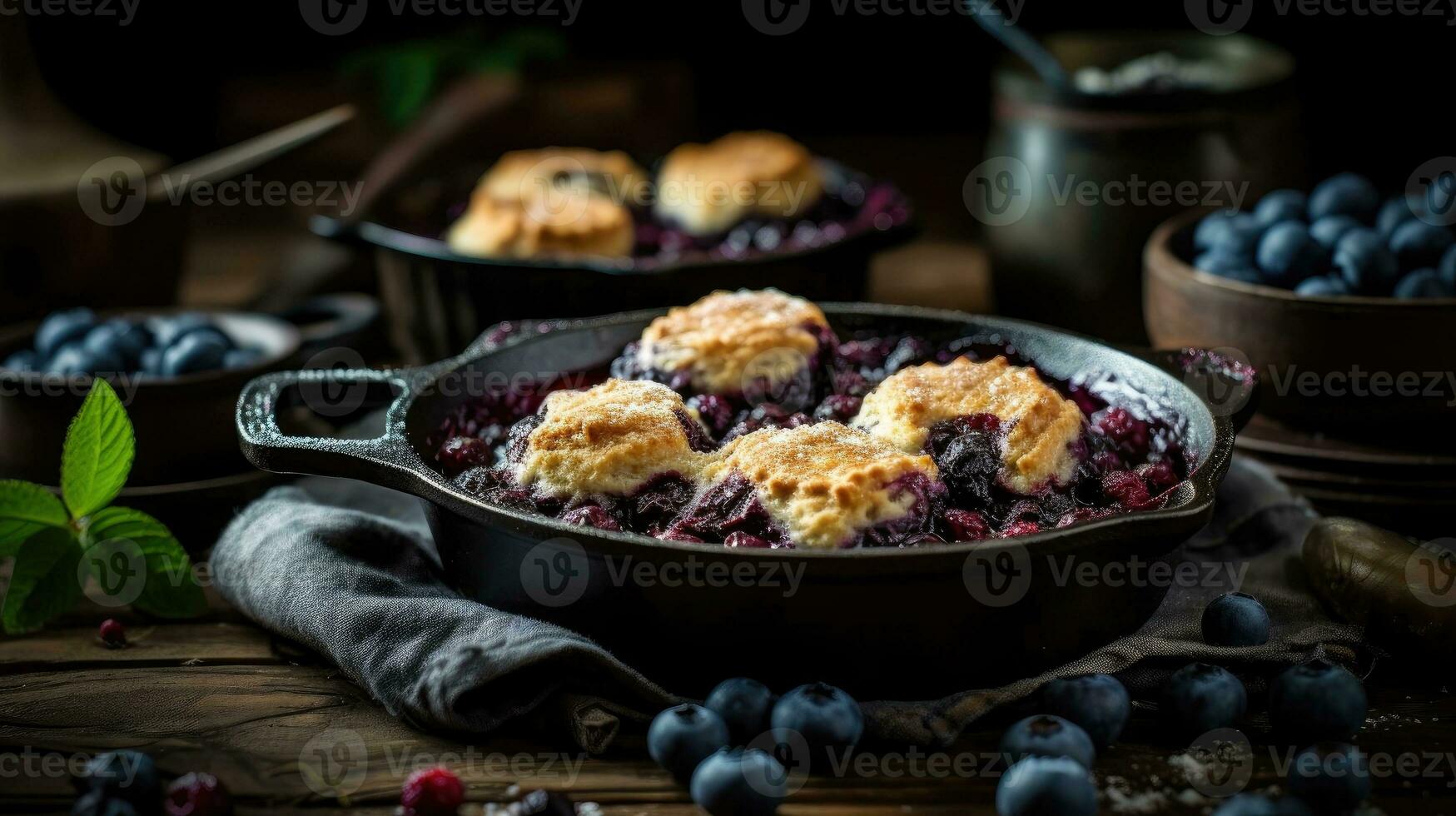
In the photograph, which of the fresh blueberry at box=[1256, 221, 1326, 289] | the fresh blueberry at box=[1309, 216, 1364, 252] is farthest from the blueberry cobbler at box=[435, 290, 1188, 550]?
the fresh blueberry at box=[1309, 216, 1364, 252]

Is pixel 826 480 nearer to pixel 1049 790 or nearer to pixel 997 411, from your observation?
pixel 997 411

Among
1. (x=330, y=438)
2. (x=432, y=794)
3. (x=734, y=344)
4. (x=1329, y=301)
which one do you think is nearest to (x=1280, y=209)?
(x=1329, y=301)

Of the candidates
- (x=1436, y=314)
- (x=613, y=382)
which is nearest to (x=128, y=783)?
(x=613, y=382)

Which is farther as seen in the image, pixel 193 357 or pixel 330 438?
pixel 193 357

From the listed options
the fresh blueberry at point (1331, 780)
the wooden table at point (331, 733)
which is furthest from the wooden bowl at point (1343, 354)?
the fresh blueberry at point (1331, 780)

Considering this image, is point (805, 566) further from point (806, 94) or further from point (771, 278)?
point (806, 94)

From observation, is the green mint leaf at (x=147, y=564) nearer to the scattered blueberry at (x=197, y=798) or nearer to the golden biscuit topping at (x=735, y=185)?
the scattered blueberry at (x=197, y=798)
